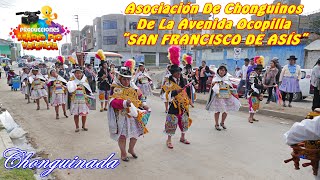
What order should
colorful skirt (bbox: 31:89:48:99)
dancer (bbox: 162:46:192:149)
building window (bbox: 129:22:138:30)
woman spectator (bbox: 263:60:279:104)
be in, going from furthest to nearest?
building window (bbox: 129:22:138:30), colorful skirt (bbox: 31:89:48:99), woman spectator (bbox: 263:60:279:104), dancer (bbox: 162:46:192:149)

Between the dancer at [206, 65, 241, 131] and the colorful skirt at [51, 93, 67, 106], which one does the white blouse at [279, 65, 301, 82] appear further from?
the colorful skirt at [51, 93, 67, 106]

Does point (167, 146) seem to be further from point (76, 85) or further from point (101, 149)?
point (76, 85)

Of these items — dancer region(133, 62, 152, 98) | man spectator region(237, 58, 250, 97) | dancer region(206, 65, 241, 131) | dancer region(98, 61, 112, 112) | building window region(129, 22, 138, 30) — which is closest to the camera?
dancer region(206, 65, 241, 131)

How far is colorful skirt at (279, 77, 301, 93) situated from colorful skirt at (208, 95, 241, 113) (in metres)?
4.26

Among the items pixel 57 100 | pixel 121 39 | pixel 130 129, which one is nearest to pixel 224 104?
pixel 130 129

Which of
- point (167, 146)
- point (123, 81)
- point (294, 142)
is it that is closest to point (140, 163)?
point (167, 146)

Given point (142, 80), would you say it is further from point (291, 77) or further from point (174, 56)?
point (291, 77)

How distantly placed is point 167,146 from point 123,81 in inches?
72.3

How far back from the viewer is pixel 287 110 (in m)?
9.38

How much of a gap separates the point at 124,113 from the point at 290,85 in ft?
25.2

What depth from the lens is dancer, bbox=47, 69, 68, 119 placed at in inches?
356

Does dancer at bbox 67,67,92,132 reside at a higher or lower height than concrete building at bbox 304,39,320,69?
lower

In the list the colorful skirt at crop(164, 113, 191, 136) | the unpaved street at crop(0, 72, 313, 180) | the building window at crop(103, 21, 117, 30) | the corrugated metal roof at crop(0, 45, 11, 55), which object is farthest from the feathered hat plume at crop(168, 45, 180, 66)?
the corrugated metal roof at crop(0, 45, 11, 55)

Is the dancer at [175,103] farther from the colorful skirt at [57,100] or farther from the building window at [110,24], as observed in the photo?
the building window at [110,24]
